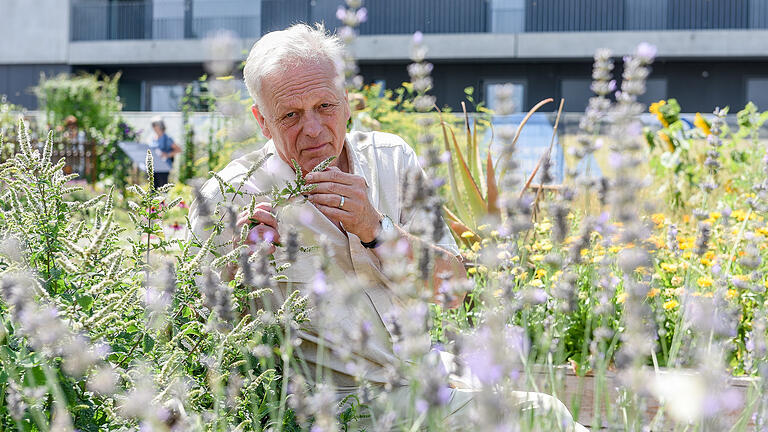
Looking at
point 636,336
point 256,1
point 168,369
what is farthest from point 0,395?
point 256,1

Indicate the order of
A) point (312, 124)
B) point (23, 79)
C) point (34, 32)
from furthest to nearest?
point (23, 79)
point (34, 32)
point (312, 124)

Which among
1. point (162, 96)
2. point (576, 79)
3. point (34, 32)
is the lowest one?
point (162, 96)

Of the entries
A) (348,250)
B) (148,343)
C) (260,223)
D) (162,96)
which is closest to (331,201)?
(260,223)

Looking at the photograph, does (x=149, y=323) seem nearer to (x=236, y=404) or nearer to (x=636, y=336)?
(x=236, y=404)

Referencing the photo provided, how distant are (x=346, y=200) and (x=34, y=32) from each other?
2466 centimetres

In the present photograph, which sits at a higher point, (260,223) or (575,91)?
(575,91)

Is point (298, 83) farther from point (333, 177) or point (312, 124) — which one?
point (333, 177)

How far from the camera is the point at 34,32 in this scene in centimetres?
2375

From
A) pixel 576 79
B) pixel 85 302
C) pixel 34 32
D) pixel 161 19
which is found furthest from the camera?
pixel 34 32

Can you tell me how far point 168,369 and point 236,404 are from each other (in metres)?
0.20

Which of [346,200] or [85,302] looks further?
[346,200]

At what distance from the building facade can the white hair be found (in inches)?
705

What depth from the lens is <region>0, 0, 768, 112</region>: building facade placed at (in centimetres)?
2000

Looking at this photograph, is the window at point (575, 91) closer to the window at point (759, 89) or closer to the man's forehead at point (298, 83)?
the window at point (759, 89)
